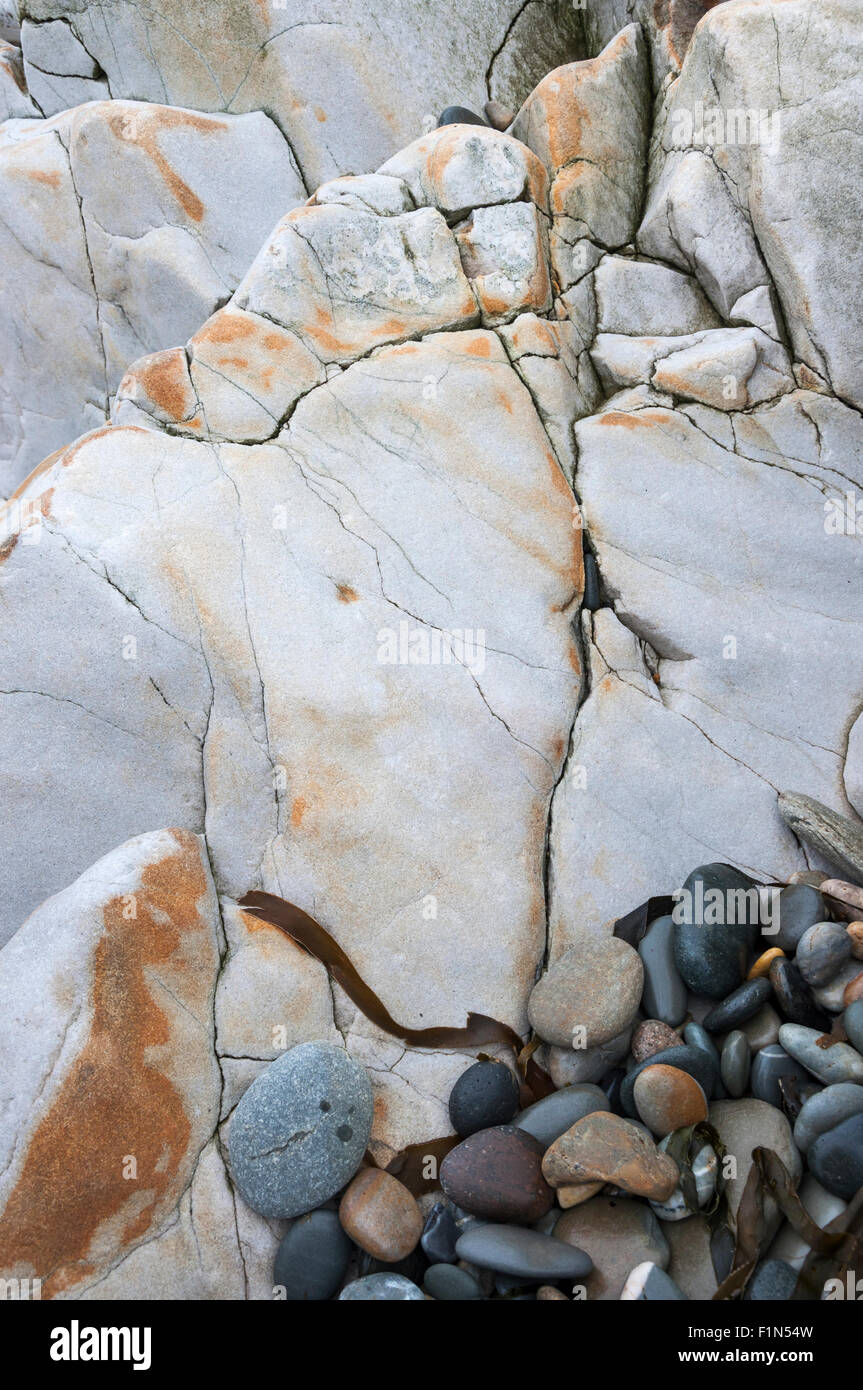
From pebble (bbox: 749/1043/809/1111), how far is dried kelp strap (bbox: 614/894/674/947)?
0.60 m

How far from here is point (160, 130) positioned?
17.6ft

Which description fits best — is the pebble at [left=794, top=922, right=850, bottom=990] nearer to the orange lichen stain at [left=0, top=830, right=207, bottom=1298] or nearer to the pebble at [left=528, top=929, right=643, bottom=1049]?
the pebble at [left=528, top=929, right=643, bottom=1049]

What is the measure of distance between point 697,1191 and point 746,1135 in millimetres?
263

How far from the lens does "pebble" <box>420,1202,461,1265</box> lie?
8.73 feet

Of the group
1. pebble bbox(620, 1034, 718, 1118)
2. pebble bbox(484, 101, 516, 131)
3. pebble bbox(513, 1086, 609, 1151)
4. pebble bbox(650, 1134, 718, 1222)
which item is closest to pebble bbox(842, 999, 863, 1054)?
pebble bbox(620, 1034, 718, 1118)

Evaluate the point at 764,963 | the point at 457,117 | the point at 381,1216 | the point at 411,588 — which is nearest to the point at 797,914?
the point at 764,963

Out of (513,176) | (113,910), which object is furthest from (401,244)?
(113,910)

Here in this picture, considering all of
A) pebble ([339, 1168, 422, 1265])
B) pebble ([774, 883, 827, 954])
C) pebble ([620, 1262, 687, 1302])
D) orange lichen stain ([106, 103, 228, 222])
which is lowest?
pebble ([339, 1168, 422, 1265])

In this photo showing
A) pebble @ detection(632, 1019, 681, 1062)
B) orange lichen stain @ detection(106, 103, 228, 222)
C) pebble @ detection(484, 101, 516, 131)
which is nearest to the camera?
pebble @ detection(632, 1019, 681, 1062)

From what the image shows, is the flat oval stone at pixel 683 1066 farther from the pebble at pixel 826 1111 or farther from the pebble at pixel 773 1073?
the pebble at pixel 826 1111

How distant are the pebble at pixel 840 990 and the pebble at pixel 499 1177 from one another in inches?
44.2

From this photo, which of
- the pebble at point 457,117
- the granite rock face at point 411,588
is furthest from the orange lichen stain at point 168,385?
the pebble at point 457,117

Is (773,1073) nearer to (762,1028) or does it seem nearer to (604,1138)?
(762,1028)

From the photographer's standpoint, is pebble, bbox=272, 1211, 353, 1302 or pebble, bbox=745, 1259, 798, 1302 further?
pebble, bbox=272, 1211, 353, 1302
